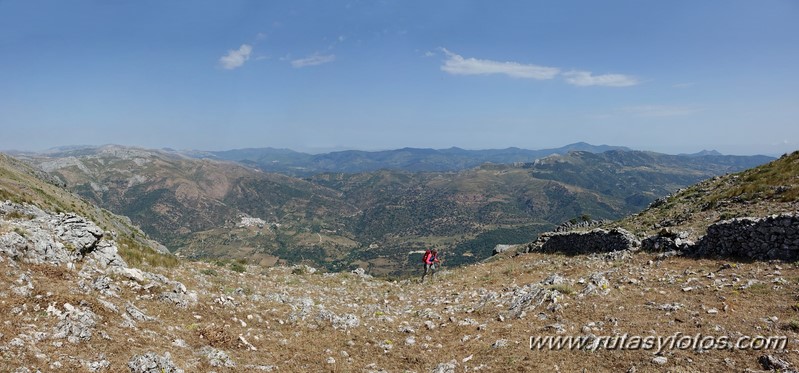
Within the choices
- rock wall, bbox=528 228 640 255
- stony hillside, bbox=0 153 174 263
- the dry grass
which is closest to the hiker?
the dry grass

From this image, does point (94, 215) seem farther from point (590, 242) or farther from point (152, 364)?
point (590, 242)

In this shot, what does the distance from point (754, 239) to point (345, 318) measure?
20372mm

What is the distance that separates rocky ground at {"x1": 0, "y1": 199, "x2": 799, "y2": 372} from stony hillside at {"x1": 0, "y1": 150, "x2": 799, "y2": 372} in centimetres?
5

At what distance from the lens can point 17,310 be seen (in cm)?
1005

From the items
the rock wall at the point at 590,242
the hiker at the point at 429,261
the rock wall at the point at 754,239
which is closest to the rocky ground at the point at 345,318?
the rock wall at the point at 754,239

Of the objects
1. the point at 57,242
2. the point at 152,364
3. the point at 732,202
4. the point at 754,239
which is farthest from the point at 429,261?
the point at 57,242

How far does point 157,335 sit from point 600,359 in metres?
13.6

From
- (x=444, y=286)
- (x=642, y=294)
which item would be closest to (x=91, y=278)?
(x=444, y=286)

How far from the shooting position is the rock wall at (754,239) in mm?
17406

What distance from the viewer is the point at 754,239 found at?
729 inches

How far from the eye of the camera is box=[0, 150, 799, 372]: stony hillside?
1009 centimetres

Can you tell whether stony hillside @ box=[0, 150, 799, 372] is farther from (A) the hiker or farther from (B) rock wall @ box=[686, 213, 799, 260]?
(A) the hiker

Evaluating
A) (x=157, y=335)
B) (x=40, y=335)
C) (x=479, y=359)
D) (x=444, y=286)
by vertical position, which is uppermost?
(x=40, y=335)

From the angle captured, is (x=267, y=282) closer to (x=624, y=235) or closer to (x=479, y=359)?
(x=479, y=359)
